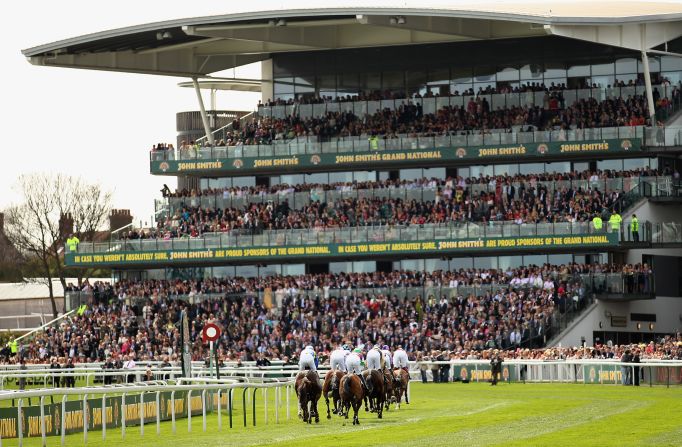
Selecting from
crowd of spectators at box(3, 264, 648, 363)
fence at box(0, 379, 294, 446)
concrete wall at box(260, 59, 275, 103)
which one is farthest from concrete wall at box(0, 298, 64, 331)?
fence at box(0, 379, 294, 446)

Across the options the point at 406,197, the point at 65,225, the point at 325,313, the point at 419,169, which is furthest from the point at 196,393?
the point at 65,225

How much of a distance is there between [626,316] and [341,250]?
38.9 feet

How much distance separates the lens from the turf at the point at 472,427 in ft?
79.8

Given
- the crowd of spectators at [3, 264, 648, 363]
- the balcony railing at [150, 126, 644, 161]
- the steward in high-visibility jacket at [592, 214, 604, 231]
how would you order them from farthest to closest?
the balcony railing at [150, 126, 644, 161], the steward in high-visibility jacket at [592, 214, 604, 231], the crowd of spectators at [3, 264, 648, 363]

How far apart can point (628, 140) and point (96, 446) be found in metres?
40.9

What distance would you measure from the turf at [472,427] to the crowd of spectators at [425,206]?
22448 mm

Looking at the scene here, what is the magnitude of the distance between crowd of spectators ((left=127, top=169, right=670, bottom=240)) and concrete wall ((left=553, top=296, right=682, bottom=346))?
3772 millimetres

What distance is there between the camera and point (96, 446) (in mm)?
24281

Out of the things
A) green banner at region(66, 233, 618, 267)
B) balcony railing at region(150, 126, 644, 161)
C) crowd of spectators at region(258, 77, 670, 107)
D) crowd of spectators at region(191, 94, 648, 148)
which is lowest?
green banner at region(66, 233, 618, 267)

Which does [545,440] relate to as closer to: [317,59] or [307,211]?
[307,211]

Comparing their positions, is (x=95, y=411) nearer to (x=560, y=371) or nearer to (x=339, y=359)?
(x=339, y=359)

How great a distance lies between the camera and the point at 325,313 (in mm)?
58688

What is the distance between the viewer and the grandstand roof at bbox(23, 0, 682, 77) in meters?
59.2

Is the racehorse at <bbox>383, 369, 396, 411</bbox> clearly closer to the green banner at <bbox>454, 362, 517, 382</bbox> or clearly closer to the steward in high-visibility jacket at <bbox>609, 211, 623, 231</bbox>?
the green banner at <bbox>454, 362, 517, 382</bbox>
